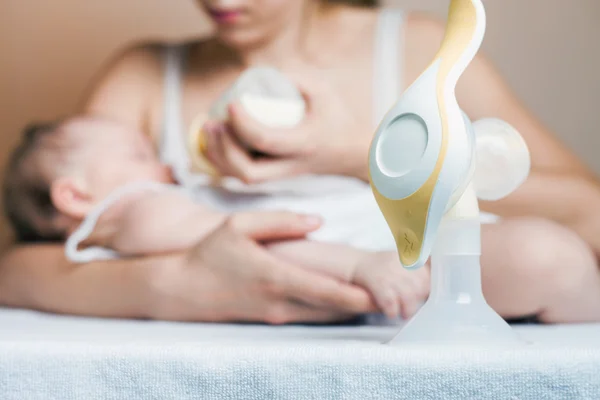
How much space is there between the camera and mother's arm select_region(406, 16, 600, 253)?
100 centimetres

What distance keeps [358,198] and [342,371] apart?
506 millimetres

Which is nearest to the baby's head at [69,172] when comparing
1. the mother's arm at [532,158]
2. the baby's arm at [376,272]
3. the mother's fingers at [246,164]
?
the mother's fingers at [246,164]

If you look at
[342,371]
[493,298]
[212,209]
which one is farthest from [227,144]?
[342,371]

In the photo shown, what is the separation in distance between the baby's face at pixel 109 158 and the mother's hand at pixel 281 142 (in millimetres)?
187

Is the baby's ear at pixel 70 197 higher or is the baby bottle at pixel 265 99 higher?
the baby bottle at pixel 265 99

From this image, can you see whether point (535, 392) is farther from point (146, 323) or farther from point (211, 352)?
point (146, 323)

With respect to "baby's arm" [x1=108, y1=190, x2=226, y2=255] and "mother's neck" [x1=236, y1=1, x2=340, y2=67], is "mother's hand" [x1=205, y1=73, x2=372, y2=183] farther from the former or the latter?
"mother's neck" [x1=236, y1=1, x2=340, y2=67]

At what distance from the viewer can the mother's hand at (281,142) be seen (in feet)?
2.74

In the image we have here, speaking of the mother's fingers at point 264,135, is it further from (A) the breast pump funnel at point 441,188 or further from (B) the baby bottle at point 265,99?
(A) the breast pump funnel at point 441,188

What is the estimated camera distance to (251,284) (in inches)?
29.7

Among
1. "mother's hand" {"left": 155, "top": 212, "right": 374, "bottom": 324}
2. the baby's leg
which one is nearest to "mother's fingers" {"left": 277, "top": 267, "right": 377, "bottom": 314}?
"mother's hand" {"left": 155, "top": 212, "right": 374, "bottom": 324}

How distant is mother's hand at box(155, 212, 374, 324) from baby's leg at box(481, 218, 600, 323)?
5.0 inches

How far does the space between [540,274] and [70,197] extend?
640 mm

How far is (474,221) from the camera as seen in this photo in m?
0.51
